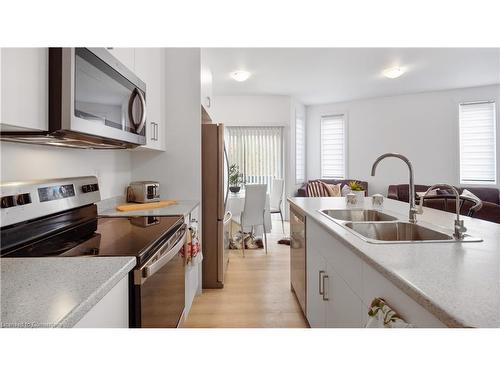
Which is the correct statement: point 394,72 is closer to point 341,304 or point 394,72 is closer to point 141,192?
point 141,192

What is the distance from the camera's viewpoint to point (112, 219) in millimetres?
1787

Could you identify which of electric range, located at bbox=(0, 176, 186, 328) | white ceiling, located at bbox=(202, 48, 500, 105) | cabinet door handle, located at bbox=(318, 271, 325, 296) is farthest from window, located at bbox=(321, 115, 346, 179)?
electric range, located at bbox=(0, 176, 186, 328)

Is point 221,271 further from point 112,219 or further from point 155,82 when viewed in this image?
point 155,82

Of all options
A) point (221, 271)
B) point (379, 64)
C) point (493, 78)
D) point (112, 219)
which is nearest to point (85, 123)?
point (112, 219)

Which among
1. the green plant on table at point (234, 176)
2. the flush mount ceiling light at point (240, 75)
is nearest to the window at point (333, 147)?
the green plant on table at point (234, 176)

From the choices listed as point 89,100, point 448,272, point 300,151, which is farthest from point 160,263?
point 300,151

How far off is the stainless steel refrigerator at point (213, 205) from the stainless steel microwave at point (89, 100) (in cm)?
111

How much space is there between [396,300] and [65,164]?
1.70 meters

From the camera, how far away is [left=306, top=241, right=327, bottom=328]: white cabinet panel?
174cm

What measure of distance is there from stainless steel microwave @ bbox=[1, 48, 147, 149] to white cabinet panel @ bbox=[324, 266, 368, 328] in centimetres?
122

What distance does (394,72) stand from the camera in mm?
4324

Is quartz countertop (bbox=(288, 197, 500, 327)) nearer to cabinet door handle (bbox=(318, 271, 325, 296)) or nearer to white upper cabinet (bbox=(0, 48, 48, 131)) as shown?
cabinet door handle (bbox=(318, 271, 325, 296))

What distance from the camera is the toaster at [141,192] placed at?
2.42 m

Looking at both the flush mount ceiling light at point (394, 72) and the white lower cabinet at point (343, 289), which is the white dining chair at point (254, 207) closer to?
the white lower cabinet at point (343, 289)
